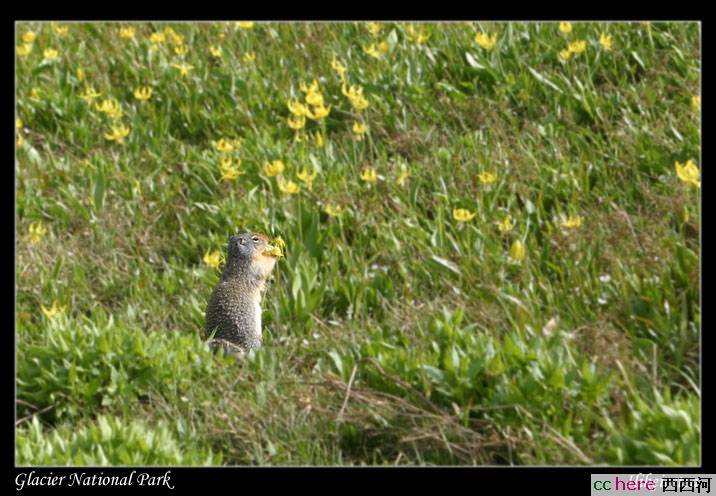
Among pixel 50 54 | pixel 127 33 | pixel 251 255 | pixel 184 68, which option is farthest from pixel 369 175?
pixel 50 54

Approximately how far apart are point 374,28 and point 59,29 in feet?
7.11

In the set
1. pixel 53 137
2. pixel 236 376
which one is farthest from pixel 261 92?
pixel 236 376

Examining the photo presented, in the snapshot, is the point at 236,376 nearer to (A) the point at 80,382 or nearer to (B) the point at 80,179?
(A) the point at 80,382

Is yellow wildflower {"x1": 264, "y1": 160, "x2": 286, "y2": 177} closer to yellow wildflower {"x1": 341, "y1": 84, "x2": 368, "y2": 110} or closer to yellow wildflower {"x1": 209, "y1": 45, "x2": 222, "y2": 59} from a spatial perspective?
yellow wildflower {"x1": 341, "y1": 84, "x2": 368, "y2": 110}

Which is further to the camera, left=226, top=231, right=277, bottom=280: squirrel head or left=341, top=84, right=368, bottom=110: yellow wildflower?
left=341, top=84, right=368, bottom=110: yellow wildflower

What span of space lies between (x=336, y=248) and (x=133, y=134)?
5.70 feet

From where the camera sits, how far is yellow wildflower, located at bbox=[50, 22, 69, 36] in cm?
687

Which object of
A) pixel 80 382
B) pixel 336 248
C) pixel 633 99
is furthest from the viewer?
pixel 633 99

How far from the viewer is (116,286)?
481cm

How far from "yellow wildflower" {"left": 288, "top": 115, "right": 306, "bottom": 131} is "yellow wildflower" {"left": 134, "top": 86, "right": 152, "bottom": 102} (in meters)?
0.86

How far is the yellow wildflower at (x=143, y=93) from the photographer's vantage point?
582cm

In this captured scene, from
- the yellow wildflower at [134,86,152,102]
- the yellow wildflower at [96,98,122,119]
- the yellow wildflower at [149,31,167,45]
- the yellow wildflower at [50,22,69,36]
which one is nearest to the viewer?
the yellow wildflower at [96,98,122,119]

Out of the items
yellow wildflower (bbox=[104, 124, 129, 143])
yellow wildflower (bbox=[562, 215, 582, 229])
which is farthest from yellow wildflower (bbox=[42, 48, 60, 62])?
yellow wildflower (bbox=[562, 215, 582, 229])

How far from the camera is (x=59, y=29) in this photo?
690 centimetres
